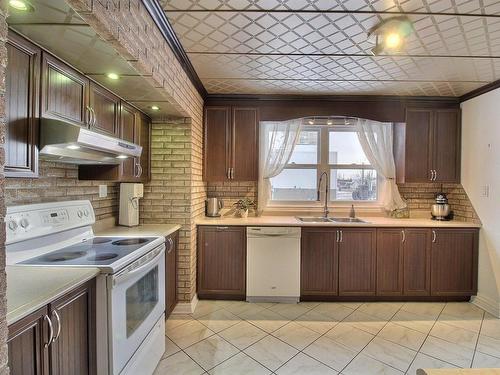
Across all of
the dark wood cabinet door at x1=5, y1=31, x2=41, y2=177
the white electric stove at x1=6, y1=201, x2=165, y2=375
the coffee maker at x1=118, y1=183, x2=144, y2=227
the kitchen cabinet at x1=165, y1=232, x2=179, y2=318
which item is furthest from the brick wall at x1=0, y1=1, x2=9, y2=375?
the coffee maker at x1=118, y1=183, x2=144, y2=227

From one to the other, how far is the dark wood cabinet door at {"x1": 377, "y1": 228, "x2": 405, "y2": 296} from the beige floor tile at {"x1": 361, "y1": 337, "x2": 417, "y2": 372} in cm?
84

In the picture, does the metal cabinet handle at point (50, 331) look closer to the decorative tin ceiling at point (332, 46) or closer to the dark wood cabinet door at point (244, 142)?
the decorative tin ceiling at point (332, 46)

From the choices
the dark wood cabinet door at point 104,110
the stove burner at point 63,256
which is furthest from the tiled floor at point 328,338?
the dark wood cabinet door at point 104,110

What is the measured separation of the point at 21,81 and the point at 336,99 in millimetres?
2980

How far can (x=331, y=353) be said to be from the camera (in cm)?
221

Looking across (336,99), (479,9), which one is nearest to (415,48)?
(479,9)

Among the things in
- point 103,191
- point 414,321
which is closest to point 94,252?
point 103,191

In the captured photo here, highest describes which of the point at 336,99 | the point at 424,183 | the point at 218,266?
the point at 336,99

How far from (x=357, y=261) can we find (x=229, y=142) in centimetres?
198

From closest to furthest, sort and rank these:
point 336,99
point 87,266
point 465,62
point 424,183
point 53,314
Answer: point 53,314, point 87,266, point 465,62, point 336,99, point 424,183

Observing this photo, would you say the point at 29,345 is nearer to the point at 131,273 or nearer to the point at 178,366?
the point at 131,273

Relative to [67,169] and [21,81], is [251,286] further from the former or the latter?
[21,81]

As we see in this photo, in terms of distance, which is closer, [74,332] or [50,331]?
[50,331]

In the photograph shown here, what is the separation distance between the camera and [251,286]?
3.10 metres
